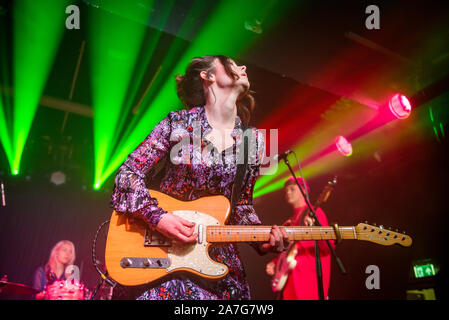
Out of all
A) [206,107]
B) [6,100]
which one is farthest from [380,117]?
[6,100]

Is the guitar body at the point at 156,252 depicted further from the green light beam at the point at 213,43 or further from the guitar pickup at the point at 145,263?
the green light beam at the point at 213,43

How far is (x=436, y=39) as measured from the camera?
475 centimetres

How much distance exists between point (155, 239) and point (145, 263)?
0.16 meters

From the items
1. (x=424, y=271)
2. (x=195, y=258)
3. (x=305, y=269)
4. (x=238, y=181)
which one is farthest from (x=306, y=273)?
(x=195, y=258)

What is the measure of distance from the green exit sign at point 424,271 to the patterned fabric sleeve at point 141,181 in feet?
16.9

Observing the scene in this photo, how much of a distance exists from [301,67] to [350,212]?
3174mm

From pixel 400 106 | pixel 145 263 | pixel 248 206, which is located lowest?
pixel 145 263

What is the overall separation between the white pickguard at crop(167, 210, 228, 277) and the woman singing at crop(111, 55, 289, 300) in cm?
6

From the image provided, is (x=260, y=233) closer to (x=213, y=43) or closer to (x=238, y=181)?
(x=238, y=181)

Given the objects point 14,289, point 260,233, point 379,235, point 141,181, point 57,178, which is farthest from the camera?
point 57,178

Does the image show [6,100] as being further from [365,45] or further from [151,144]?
[365,45]

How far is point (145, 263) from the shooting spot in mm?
1732

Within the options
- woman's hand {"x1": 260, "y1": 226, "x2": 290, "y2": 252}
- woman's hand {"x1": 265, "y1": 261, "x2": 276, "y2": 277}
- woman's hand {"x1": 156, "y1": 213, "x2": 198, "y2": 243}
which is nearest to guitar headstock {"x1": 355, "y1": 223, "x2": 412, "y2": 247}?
woman's hand {"x1": 260, "y1": 226, "x2": 290, "y2": 252}

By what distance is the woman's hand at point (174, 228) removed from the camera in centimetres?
172
